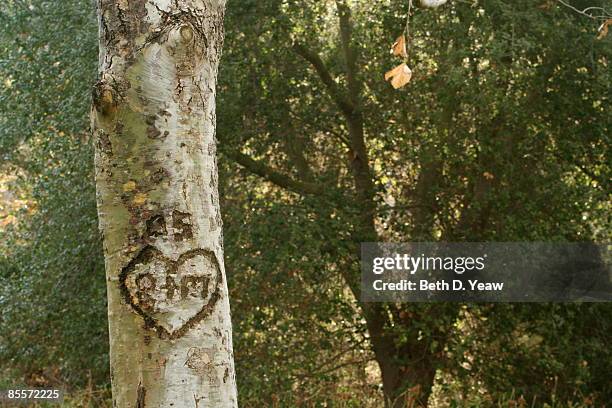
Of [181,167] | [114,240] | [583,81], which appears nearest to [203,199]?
A: [181,167]

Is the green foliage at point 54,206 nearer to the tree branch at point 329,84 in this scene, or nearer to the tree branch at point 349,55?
the tree branch at point 329,84

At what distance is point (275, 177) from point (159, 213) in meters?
5.67

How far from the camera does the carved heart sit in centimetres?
165

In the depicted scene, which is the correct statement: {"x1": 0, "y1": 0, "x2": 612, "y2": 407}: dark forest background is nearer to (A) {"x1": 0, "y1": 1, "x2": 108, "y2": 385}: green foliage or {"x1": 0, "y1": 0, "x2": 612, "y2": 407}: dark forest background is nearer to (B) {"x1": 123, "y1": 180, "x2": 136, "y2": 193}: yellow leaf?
(A) {"x1": 0, "y1": 1, "x2": 108, "y2": 385}: green foliage

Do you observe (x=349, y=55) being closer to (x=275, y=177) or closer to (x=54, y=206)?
(x=275, y=177)

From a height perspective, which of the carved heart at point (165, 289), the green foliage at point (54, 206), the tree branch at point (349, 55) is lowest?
the carved heart at point (165, 289)

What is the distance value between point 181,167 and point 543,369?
630cm

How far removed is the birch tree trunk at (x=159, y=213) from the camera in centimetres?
164

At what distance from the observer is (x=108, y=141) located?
5.61ft

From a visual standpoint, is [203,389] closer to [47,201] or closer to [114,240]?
[114,240]

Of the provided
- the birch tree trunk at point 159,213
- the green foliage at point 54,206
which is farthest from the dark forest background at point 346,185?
the birch tree trunk at point 159,213

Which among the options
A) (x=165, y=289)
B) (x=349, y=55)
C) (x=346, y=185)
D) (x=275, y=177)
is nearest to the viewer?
(x=165, y=289)

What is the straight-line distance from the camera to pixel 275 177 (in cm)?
732

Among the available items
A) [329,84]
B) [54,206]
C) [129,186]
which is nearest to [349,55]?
[329,84]
